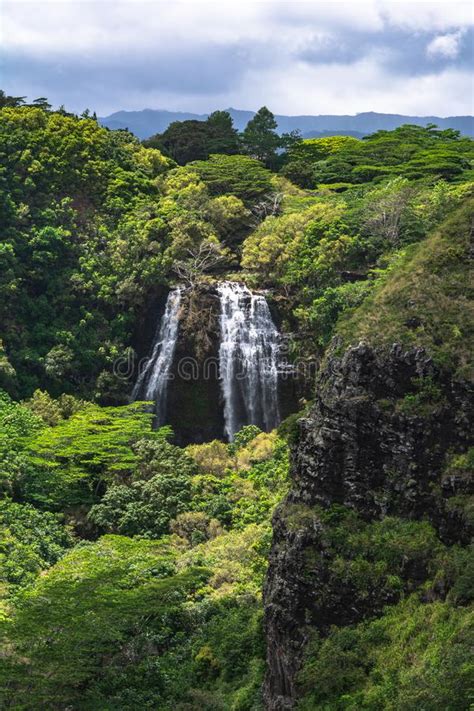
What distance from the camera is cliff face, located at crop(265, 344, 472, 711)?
2378 centimetres

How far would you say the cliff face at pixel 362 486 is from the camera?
78.0ft

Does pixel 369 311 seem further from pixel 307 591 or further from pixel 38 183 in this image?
pixel 38 183

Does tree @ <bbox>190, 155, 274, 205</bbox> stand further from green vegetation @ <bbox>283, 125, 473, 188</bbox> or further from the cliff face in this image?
the cliff face

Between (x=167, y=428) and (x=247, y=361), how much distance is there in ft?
21.5

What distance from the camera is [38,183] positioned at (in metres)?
56.3

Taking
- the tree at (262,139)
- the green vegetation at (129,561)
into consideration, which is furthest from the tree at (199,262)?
the tree at (262,139)

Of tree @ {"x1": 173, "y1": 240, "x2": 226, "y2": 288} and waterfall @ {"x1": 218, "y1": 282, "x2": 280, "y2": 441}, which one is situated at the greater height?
tree @ {"x1": 173, "y1": 240, "x2": 226, "y2": 288}

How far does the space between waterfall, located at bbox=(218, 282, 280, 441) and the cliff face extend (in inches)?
804

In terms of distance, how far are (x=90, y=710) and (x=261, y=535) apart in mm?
9544

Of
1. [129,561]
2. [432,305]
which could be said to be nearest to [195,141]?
[129,561]

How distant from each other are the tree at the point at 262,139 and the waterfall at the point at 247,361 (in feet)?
76.0

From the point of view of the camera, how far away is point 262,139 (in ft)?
227

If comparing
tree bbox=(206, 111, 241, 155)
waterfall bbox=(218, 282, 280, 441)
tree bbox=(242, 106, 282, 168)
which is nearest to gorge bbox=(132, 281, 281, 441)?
waterfall bbox=(218, 282, 280, 441)

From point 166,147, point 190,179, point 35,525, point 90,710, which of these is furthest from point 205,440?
point 166,147
